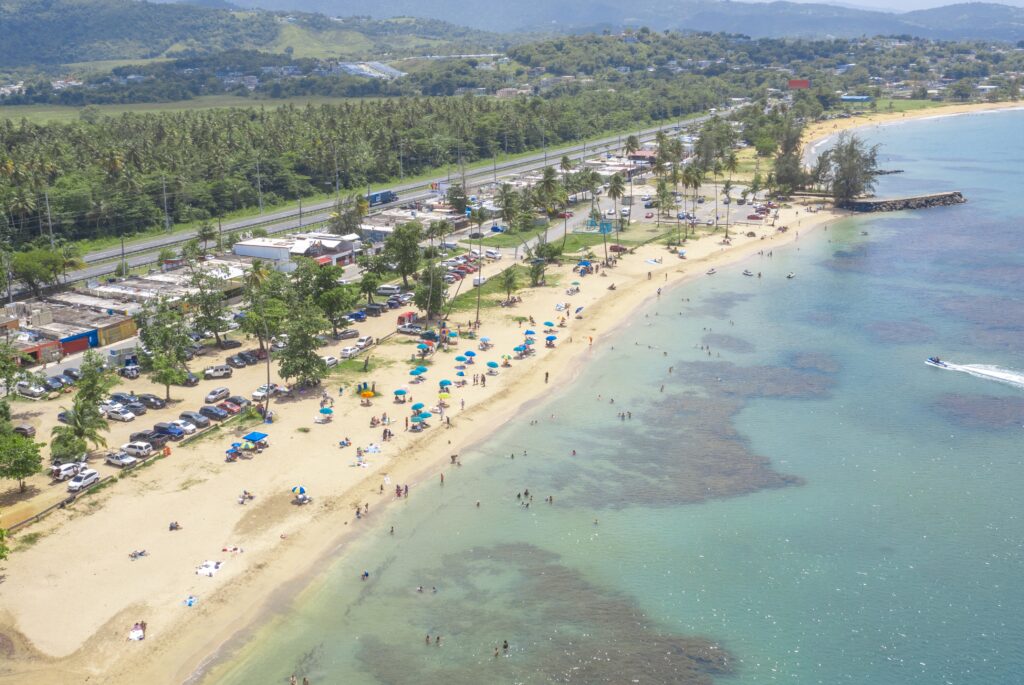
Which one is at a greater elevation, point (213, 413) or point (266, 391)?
point (266, 391)

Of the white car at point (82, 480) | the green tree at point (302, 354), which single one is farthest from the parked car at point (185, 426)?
the green tree at point (302, 354)

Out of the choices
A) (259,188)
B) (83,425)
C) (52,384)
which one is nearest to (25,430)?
(83,425)

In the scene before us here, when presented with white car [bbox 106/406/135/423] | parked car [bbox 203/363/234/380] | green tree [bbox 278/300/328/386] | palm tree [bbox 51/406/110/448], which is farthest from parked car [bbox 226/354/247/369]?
palm tree [bbox 51/406/110/448]

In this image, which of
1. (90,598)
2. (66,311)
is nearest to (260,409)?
(90,598)

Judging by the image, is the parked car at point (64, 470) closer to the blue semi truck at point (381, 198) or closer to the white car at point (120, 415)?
the white car at point (120, 415)

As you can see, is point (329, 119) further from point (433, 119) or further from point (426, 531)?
point (426, 531)

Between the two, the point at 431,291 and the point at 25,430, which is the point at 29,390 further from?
the point at 431,291
